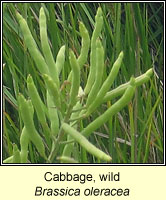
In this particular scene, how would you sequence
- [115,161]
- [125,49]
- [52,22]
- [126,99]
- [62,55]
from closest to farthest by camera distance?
[126,99]
[62,55]
[115,161]
[52,22]
[125,49]

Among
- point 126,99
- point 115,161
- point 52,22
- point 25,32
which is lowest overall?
point 115,161

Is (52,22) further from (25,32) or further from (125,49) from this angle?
(25,32)

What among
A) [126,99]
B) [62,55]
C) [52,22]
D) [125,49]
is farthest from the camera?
[125,49]

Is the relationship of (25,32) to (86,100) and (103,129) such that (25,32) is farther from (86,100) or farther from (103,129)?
(103,129)

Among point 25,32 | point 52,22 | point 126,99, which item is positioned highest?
point 52,22

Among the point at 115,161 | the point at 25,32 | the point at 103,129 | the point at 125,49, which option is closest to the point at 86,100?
the point at 25,32

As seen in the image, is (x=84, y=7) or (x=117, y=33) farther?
(x=84, y=7)

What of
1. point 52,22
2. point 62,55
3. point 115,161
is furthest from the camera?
point 52,22

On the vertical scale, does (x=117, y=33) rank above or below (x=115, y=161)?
above

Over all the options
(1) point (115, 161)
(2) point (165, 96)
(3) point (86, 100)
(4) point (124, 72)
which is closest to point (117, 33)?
(4) point (124, 72)
